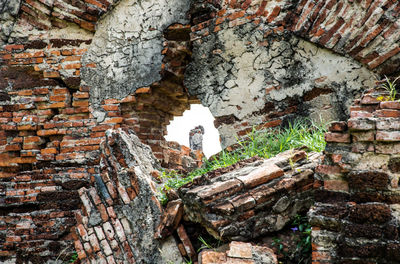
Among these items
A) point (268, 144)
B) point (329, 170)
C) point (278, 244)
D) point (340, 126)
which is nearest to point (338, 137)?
point (340, 126)

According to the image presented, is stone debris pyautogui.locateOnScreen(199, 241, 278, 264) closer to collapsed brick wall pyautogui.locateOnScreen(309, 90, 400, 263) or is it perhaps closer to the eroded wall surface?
collapsed brick wall pyautogui.locateOnScreen(309, 90, 400, 263)

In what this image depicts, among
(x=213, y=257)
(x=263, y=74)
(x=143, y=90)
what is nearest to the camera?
(x=213, y=257)

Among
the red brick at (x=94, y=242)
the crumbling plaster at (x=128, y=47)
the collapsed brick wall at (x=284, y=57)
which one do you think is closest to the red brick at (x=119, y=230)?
the red brick at (x=94, y=242)

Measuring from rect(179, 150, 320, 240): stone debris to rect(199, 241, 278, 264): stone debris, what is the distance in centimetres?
14

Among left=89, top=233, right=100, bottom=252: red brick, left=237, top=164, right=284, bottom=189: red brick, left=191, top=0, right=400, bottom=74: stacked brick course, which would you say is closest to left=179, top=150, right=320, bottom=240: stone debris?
left=237, top=164, right=284, bottom=189: red brick

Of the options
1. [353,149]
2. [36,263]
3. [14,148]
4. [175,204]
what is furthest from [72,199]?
[353,149]

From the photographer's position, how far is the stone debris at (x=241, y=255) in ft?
6.43

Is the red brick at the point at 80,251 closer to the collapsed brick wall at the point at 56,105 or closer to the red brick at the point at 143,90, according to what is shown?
the collapsed brick wall at the point at 56,105

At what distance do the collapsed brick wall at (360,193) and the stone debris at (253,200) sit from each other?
0.37 metres

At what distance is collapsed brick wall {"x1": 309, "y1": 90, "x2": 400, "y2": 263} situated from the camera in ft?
5.50

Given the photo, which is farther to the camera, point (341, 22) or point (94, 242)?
point (341, 22)

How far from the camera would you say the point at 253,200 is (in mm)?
2219

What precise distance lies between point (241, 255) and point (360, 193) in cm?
75

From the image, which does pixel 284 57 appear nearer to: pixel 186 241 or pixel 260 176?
pixel 260 176
